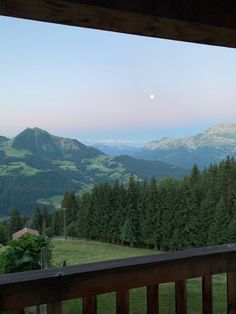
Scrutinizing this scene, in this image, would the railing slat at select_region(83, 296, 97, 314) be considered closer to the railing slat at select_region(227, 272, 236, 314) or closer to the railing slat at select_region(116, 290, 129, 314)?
the railing slat at select_region(116, 290, 129, 314)

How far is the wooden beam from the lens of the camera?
89 cm

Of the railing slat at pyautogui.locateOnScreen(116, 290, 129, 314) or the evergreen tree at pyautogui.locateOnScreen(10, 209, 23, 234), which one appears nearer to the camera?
the railing slat at pyautogui.locateOnScreen(116, 290, 129, 314)

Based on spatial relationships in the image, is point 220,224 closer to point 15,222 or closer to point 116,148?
point 15,222

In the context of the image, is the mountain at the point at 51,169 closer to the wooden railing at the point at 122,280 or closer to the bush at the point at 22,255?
the bush at the point at 22,255

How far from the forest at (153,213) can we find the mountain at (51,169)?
101 inches

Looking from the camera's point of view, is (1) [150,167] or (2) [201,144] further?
(2) [201,144]

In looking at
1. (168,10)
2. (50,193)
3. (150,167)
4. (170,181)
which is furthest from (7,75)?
(168,10)

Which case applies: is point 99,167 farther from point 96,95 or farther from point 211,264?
point 211,264

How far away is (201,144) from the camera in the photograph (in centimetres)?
3225

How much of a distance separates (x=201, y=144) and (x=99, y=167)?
31.1ft

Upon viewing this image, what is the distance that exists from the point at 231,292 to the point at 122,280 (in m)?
0.39

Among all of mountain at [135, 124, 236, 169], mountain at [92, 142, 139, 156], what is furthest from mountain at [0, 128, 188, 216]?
mountain at [135, 124, 236, 169]

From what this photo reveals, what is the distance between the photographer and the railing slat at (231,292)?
44.2 inches

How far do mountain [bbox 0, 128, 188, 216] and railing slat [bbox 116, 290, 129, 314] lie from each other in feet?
76.0
